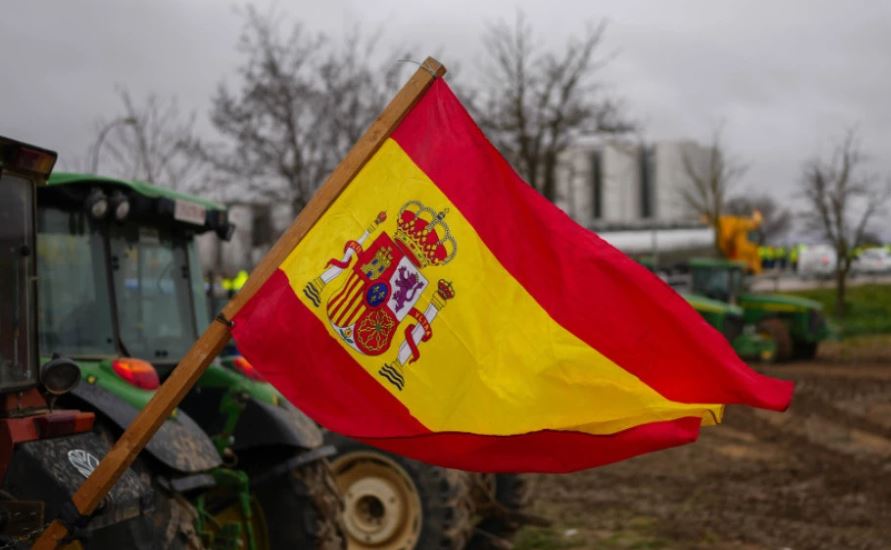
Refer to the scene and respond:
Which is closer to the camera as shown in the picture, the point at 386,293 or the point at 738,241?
the point at 386,293

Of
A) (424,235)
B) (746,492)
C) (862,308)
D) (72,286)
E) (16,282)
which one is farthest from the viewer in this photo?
(862,308)

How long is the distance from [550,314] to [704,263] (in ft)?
85.4

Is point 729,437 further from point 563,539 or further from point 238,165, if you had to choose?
point 238,165

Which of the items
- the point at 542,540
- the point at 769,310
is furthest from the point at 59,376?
the point at 769,310

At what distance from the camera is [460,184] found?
4203 millimetres

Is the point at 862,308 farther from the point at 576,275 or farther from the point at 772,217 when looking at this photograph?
the point at 576,275

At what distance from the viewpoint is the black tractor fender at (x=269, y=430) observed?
21.3 ft

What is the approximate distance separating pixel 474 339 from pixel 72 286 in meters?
2.94

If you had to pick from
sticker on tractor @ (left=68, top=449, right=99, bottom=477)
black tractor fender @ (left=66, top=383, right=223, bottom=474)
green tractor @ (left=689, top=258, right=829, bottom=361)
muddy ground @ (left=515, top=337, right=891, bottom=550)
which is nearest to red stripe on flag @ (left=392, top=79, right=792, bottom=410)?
sticker on tractor @ (left=68, top=449, right=99, bottom=477)

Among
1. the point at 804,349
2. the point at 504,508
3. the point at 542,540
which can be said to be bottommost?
the point at 804,349

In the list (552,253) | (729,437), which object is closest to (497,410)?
(552,253)

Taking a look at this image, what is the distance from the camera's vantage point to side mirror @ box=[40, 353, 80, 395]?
4348mm

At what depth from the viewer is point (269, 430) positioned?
21.4 ft

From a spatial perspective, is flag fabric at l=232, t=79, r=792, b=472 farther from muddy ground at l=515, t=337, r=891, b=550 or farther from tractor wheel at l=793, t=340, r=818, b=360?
tractor wheel at l=793, t=340, r=818, b=360
